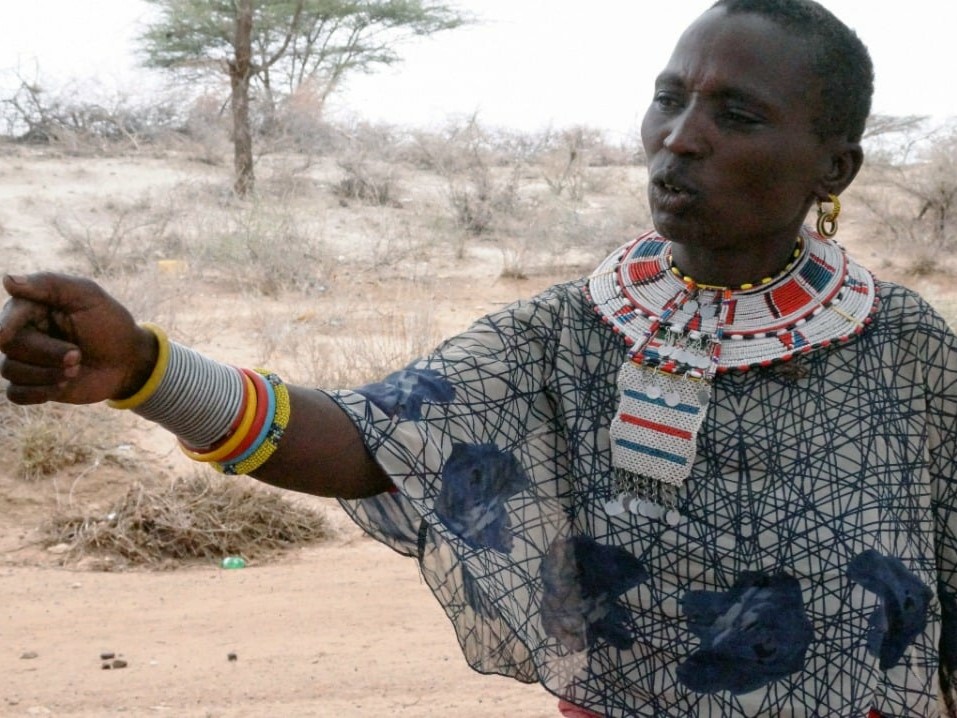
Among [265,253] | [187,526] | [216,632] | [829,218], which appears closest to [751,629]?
[829,218]

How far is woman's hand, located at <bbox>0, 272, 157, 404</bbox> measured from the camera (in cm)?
133

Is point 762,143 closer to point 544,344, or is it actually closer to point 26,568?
point 544,344

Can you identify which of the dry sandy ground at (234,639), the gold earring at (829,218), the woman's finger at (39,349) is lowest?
the dry sandy ground at (234,639)

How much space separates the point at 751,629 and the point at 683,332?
0.45m

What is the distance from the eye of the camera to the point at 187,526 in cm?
504

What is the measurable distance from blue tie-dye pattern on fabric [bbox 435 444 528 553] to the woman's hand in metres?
0.50

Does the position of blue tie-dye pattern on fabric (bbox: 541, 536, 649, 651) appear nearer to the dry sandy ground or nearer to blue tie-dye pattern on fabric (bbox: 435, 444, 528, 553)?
blue tie-dye pattern on fabric (bbox: 435, 444, 528, 553)

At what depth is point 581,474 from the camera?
6.10 ft

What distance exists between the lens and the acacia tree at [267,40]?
14.6 meters

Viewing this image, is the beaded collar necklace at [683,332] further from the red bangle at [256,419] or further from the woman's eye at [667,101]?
the red bangle at [256,419]

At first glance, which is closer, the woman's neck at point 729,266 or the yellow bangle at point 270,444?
the yellow bangle at point 270,444

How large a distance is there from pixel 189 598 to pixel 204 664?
2.44ft

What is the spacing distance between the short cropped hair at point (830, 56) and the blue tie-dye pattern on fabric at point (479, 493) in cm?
68

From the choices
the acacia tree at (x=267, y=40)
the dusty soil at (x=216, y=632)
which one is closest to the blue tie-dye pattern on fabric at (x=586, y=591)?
the dusty soil at (x=216, y=632)
